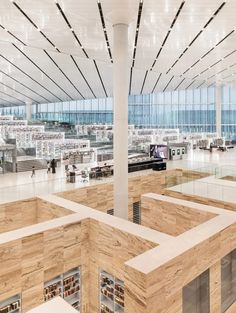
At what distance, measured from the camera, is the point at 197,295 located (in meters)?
8.45

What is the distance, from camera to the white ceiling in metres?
11.2

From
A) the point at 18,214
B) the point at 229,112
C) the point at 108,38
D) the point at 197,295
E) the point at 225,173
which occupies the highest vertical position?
the point at 108,38

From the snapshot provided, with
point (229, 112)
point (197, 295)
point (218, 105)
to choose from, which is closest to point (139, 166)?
point (197, 295)

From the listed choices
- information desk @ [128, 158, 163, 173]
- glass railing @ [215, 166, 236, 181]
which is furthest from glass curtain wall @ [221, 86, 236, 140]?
glass railing @ [215, 166, 236, 181]

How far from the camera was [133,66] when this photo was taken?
23578 mm

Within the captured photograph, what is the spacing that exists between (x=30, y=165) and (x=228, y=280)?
1860cm

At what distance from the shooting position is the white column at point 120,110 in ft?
41.3

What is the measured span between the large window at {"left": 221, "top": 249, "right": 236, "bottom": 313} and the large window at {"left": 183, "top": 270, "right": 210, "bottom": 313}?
101cm

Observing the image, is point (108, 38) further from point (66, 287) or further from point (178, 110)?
point (178, 110)

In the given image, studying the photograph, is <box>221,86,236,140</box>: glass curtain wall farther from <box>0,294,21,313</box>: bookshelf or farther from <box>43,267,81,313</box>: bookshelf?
<box>0,294,21,313</box>: bookshelf

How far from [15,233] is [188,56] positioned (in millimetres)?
16063

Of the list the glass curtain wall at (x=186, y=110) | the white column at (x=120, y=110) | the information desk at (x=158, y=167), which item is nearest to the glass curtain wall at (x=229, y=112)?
the glass curtain wall at (x=186, y=110)

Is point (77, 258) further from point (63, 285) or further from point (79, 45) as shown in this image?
point (79, 45)

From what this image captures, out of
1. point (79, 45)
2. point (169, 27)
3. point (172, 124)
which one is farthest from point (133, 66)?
point (172, 124)
